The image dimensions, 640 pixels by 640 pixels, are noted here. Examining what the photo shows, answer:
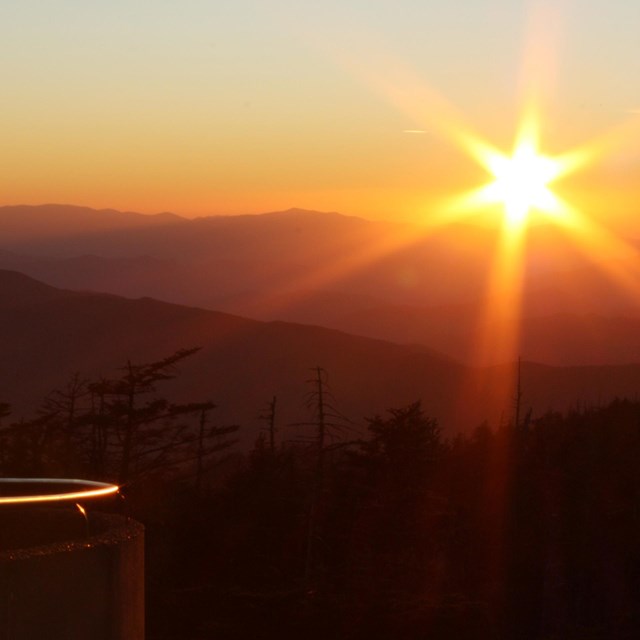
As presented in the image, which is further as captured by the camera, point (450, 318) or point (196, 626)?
point (450, 318)

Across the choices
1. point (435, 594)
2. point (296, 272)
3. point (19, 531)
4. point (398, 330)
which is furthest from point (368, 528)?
point (296, 272)

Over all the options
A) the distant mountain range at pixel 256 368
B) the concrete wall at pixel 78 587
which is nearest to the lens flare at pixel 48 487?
the concrete wall at pixel 78 587

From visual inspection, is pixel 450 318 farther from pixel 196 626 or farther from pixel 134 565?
pixel 134 565

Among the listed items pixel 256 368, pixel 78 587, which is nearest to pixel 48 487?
pixel 78 587

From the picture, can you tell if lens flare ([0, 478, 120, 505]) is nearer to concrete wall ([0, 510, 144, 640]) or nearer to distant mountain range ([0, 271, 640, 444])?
concrete wall ([0, 510, 144, 640])

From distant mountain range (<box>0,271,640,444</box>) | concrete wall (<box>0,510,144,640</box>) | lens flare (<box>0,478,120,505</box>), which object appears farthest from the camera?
distant mountain range (<box>0,271,640,444</box>)

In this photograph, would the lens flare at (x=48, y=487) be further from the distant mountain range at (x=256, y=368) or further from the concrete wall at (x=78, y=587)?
the distant mountain range at (x=256, y=368)

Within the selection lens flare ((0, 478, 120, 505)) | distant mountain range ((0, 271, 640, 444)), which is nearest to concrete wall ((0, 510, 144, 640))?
lens flare ((0, 478, 120, 505))
